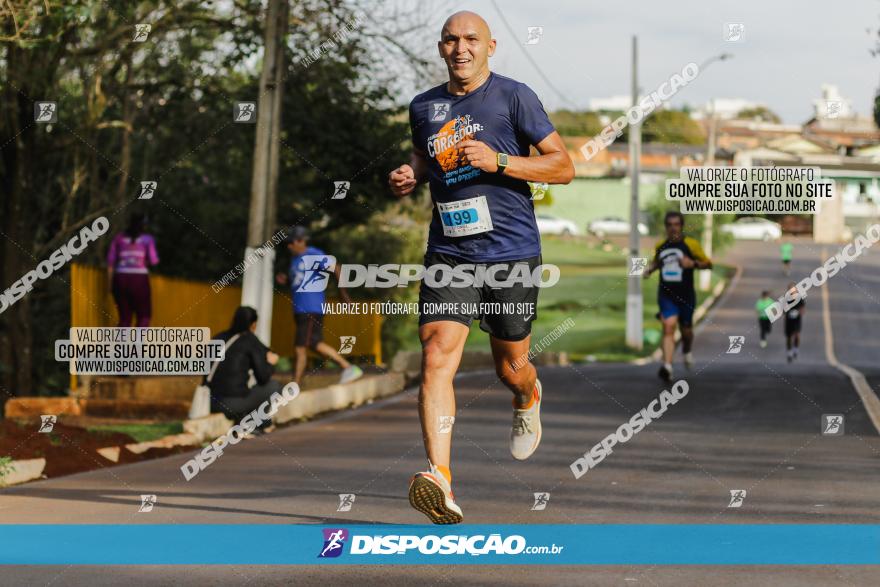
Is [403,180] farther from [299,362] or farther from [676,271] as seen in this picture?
[676,271]

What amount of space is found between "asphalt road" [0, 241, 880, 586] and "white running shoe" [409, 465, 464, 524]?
1.40 ft

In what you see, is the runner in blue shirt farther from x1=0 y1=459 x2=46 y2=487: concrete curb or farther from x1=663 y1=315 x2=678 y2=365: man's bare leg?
x1=0 y1=459 x2=46 y2=487: concrete curb

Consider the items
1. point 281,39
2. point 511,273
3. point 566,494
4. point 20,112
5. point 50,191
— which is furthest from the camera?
point 50,191

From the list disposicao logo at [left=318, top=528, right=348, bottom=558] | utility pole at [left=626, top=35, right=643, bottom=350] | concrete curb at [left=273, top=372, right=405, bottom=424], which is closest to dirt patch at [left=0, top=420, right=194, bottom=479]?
concrete curb at [left=273, top=372, right=405, bottom=424]

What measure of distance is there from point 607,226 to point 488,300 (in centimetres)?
8229

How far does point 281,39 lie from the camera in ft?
56.1

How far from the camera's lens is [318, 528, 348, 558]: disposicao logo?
6.39 meters

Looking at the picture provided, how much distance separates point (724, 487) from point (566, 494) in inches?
40.7

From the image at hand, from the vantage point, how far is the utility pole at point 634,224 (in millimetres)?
39031

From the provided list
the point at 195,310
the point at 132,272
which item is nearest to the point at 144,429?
the point at 132,272

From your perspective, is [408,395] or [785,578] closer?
[785,578]

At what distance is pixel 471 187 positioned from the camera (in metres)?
7.02

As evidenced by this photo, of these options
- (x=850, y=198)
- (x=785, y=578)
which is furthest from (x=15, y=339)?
(x=850, y=198)

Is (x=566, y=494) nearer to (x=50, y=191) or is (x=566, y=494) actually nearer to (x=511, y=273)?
(x=511, y=273)
